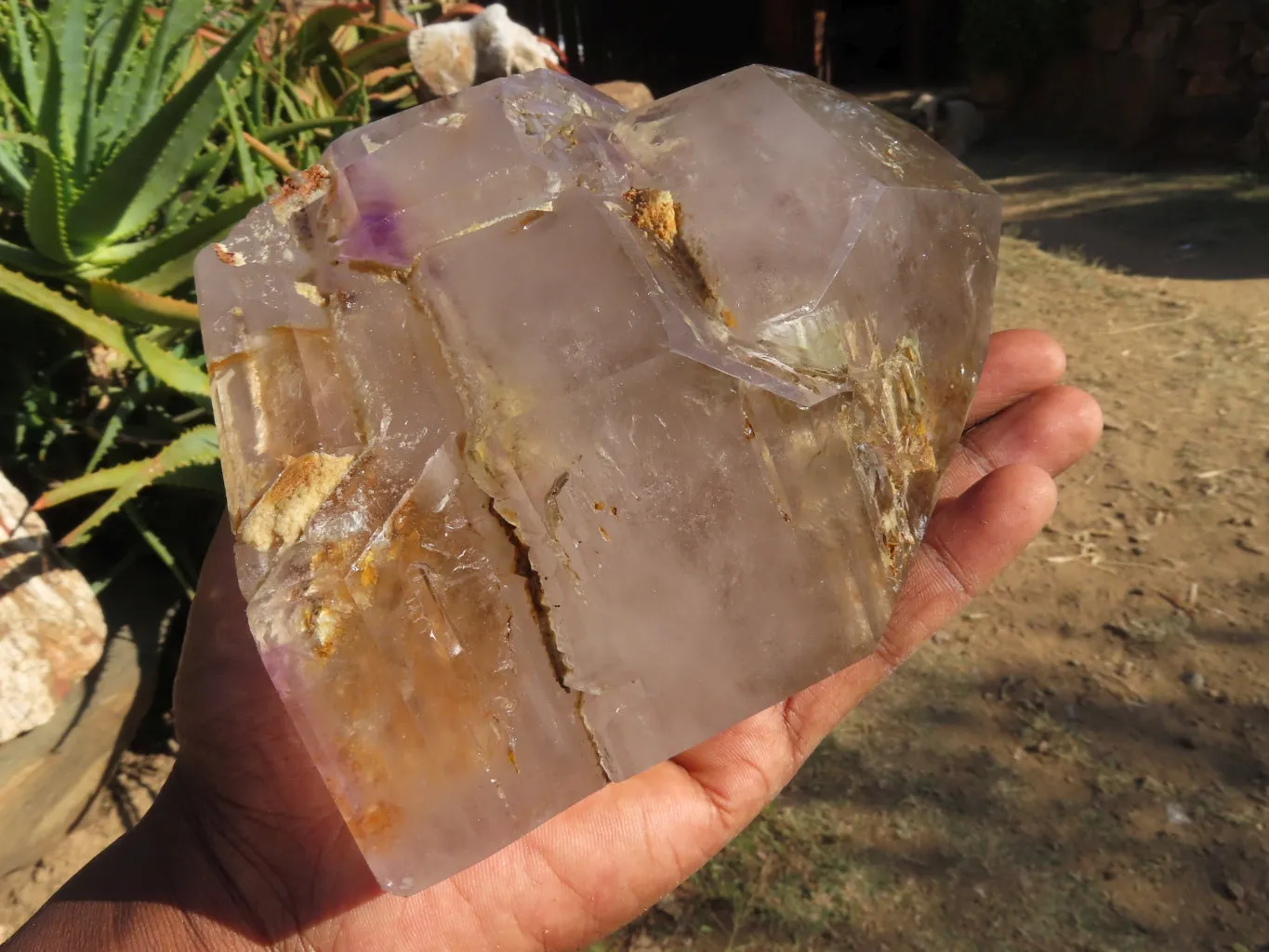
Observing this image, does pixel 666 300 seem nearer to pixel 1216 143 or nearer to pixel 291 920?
pixel 291 920

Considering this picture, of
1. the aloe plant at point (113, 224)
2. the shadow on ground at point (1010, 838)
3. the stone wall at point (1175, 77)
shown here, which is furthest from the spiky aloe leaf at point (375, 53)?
the stone wall at point (1175, 77)

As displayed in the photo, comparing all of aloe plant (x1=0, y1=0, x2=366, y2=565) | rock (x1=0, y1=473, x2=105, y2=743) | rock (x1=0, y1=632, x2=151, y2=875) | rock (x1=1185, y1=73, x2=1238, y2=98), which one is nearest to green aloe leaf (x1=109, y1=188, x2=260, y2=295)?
aloe plant (x1=0, y1=0, x2=366, y2=565)

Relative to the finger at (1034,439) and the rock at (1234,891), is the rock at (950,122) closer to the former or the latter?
the finger at (1034,439)

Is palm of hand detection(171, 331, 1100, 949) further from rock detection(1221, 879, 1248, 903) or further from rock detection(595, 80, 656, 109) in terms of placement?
rock detection(595, 80, 656, 109)

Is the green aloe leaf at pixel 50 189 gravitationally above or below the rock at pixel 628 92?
above

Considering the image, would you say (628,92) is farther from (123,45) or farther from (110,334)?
(110,334)

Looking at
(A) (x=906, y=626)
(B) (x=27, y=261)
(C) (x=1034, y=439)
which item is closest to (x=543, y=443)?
(A) (x=906, y=626)
